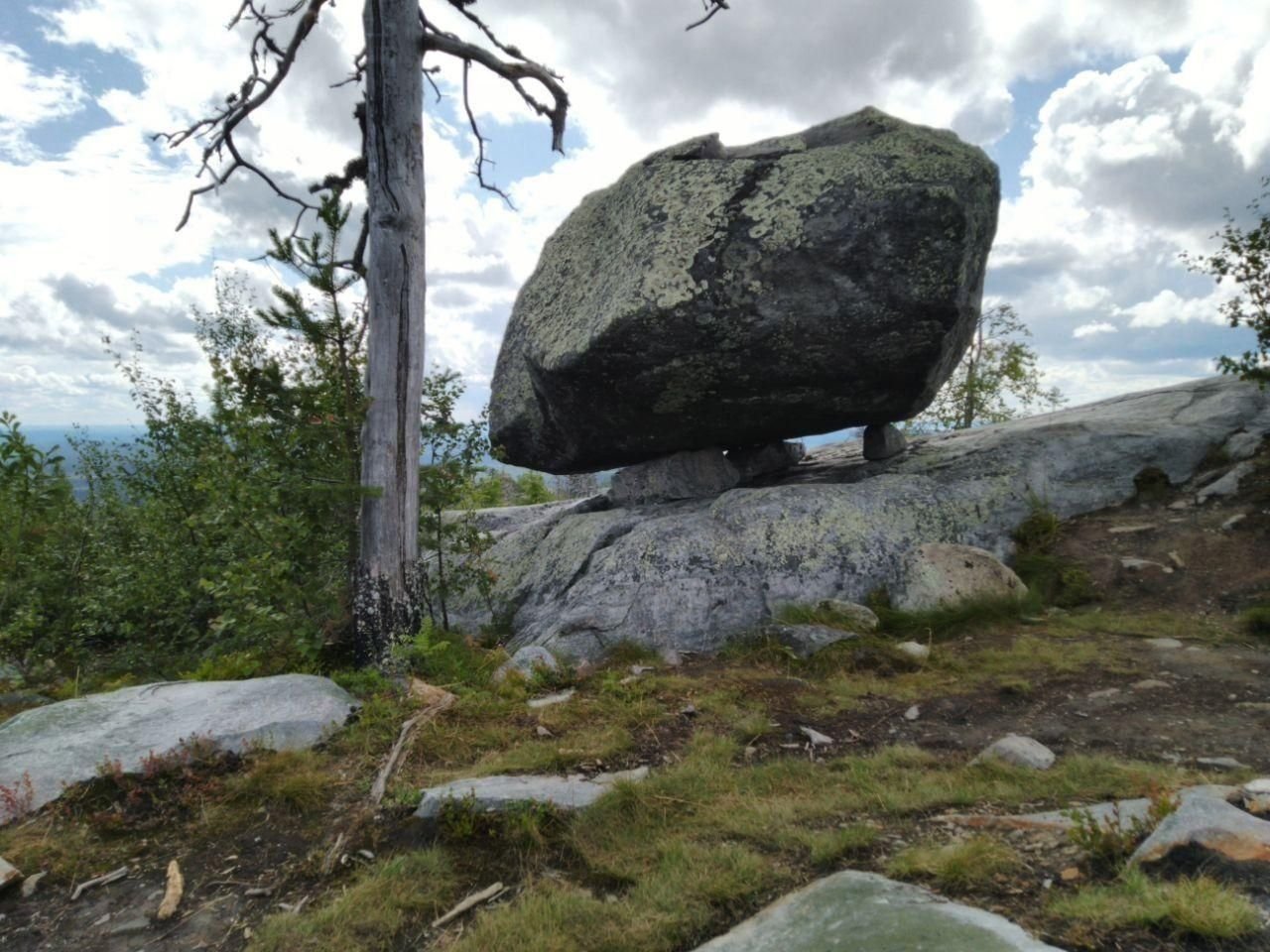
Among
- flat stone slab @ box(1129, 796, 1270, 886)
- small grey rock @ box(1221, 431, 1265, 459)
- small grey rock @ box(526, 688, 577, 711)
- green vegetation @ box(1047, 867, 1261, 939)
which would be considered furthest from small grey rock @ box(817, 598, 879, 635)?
small grey rock @ box(1221, 431, 1265, 459)

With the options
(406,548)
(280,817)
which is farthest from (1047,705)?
(406,548)

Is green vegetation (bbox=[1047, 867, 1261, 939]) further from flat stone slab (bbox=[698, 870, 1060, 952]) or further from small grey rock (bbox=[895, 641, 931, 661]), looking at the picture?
small grey rock (bbox=[895, 641, 931, 661])

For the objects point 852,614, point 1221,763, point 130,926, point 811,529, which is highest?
point 811,529

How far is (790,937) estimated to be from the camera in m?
3.57

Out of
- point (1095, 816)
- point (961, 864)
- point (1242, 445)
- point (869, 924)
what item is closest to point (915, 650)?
point (1095, 816)

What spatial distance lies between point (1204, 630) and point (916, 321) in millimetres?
4484

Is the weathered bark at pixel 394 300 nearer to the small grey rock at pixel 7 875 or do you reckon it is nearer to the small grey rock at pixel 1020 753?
the small grey rock at pixel 7 875

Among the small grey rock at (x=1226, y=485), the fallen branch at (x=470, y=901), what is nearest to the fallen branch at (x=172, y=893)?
the fallen branch at (x=470, y=901)

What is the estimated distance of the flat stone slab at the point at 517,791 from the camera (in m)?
5.12

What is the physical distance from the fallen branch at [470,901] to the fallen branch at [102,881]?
220 centimetres

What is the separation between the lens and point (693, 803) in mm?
5250

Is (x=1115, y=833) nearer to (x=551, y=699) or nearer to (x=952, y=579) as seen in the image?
(x=551, y=699)

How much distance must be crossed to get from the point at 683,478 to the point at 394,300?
16.4ft

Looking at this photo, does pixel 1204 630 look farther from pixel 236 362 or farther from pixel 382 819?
pixel 236 362
